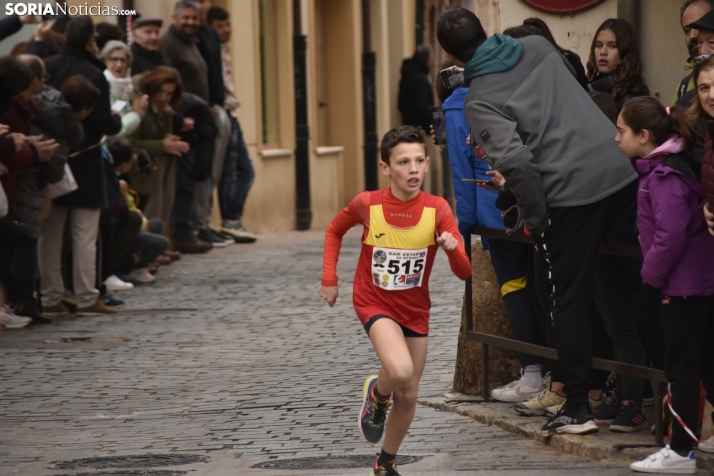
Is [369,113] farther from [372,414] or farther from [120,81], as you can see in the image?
[372,414]

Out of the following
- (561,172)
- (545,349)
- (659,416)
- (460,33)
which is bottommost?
(659,416)

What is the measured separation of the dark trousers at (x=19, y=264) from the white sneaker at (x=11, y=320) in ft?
0.47

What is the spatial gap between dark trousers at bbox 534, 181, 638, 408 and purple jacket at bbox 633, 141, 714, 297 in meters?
0.58

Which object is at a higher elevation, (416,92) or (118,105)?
(118,105)

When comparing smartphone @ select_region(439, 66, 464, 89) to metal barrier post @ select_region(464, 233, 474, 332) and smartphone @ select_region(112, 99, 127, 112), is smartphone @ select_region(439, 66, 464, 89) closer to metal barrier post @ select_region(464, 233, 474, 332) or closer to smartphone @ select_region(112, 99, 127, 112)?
metal barrier post @ select_region(464, 233, 474, 332)

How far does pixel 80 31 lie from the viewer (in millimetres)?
12117

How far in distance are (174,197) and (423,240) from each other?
32.3 ft

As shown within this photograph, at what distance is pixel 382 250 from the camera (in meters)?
6.25

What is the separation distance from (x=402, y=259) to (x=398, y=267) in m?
0.04

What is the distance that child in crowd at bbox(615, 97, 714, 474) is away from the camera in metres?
5.98

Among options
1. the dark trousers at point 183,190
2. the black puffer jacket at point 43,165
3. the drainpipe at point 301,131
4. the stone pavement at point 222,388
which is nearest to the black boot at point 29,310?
the stone pavement at point 222,388

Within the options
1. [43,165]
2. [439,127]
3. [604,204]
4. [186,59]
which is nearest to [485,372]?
[439,127]

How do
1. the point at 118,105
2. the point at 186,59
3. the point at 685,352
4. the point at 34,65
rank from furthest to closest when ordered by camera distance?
the point at 186,59 < the point at 118,105 < the point at 34,65 < the point at 685,352

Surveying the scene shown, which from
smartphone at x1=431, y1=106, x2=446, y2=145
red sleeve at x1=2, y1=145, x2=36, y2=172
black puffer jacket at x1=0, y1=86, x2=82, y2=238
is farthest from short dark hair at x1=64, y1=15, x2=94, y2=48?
smartphone at x1=431, y1=106, x2=446, y2=145
